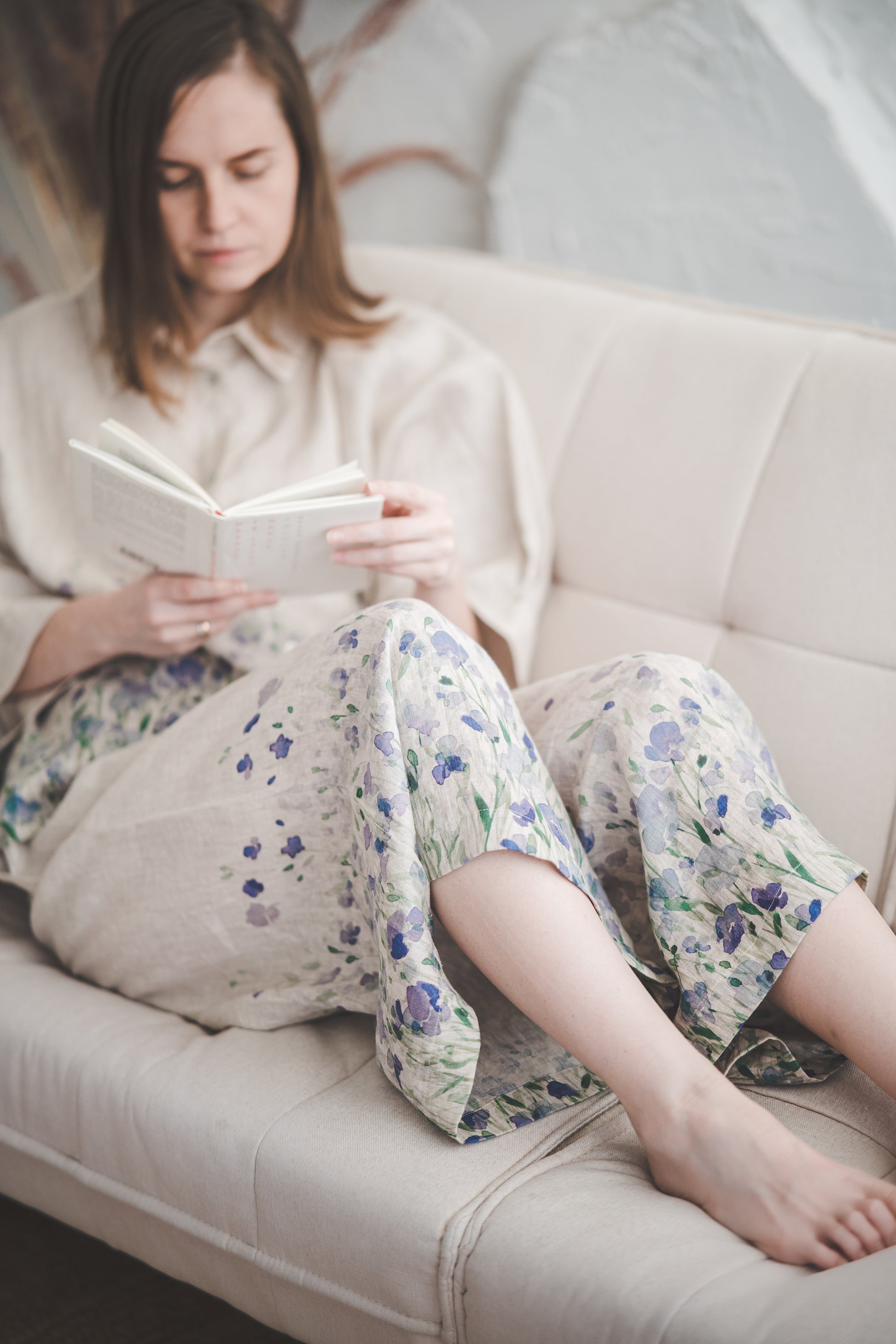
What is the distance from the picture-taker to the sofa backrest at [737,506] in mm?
1099

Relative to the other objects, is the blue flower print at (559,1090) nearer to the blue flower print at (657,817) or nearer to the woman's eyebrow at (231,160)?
the blue flower print at (657,817)

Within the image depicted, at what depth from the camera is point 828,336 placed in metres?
1.23

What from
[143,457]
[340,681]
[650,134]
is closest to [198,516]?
[143,457]

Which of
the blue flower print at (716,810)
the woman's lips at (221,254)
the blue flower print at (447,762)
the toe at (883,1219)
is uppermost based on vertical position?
the woman's lips at (221,254)

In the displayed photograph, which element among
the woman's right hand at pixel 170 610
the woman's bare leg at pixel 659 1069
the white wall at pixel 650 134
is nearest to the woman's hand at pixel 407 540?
the woman's right hand at pixel 170 610

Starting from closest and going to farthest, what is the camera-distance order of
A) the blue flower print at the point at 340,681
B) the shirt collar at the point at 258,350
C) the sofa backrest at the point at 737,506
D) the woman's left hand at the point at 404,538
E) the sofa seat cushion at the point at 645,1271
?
the sofa seat cushion at the point at 645,1271, the blue flower print at the point at 340,681, the woman's left hand at the point at 404,538, the sofa backrest at the point at 737,506, the shirt collar at the point at 258,350

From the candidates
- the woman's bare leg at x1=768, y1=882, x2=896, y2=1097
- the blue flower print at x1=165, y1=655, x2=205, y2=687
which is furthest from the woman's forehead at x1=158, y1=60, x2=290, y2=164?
the woman's bare leg at x1=768, y1=882, x2=896, y2=1097

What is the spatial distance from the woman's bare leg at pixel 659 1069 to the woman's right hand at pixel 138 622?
16.4 inches

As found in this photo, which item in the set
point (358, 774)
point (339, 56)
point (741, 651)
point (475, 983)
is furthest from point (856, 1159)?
point (339, 56)

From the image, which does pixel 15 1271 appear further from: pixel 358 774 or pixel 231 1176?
pixel 358 774

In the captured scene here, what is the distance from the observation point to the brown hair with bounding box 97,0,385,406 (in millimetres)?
1172

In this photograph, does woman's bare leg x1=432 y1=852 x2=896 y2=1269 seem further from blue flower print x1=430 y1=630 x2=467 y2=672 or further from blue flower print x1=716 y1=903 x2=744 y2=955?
blue flower print x1=430 y1=630 x2=467 y2=672

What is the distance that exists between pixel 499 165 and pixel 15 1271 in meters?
1.70

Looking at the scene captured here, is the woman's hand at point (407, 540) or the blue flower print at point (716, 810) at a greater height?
the woman's hand at point (407, 540)
